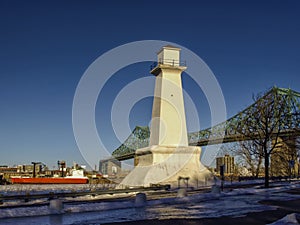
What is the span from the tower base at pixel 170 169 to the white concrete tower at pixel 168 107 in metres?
1.03

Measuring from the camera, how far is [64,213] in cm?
1545

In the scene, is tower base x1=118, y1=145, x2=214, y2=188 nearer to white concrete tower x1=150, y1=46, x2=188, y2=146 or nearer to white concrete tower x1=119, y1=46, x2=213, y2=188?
white concrete tower x1=119, y1=46, x2=213, y2=188

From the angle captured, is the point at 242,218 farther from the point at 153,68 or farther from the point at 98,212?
the point at 153,68

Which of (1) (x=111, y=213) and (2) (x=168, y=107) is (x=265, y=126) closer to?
(2) (x=168, y=107)

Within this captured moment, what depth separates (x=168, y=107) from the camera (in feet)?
117

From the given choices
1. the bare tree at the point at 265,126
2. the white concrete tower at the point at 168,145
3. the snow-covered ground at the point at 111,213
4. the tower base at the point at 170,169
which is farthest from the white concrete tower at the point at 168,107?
the snow-covered ground at the point at 111,213

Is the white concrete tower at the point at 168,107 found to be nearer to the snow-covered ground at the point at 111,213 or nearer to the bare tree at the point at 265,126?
the bare tree at the point at 265,126

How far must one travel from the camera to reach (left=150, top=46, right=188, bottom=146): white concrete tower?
3534 centimetres

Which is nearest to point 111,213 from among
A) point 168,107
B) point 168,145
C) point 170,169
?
point 170,169

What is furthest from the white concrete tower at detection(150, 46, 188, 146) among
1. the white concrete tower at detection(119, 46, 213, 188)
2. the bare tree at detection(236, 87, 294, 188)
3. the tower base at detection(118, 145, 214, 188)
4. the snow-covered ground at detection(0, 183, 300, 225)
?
the snow-covered ground at detection(0, 183, 300, 225)

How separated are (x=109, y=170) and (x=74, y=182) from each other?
3644 centimetres

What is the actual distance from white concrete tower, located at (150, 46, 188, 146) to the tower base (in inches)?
40.5

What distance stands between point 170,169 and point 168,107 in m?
5.84

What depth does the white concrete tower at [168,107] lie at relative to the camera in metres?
35.3
